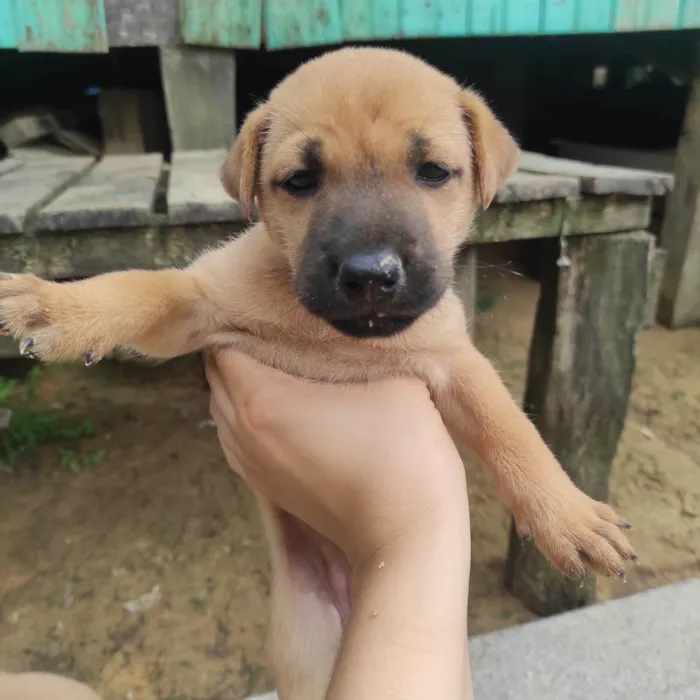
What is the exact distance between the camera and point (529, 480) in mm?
1897

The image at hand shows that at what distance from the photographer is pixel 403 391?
1791 mm

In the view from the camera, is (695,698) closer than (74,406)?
Yes

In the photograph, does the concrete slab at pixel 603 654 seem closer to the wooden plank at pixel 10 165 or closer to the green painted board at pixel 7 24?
the wooden plank at pixel 10 165

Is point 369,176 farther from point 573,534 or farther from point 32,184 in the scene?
point 32,184

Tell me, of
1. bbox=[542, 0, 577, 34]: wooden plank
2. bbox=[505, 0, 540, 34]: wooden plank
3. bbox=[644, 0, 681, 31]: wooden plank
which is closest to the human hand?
bbox=[505, 0, 540, 34]: wooden plank

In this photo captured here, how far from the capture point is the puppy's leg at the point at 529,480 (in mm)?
1824

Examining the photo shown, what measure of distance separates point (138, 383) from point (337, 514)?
3.78 m

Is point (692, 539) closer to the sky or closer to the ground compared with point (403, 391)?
closer to the ground

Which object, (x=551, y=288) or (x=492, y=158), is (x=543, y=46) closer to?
(x=551, y=288)

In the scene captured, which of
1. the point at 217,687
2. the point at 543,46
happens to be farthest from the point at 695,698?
the point at 543,46

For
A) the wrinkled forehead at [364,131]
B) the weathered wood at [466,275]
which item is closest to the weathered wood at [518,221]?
the weathered wood at [466,275]

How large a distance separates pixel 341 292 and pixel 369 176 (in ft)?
1.15

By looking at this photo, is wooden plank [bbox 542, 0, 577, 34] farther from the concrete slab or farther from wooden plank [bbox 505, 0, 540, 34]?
the concrete slab

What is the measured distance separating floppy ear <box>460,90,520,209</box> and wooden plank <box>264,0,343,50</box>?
180 centimetres
